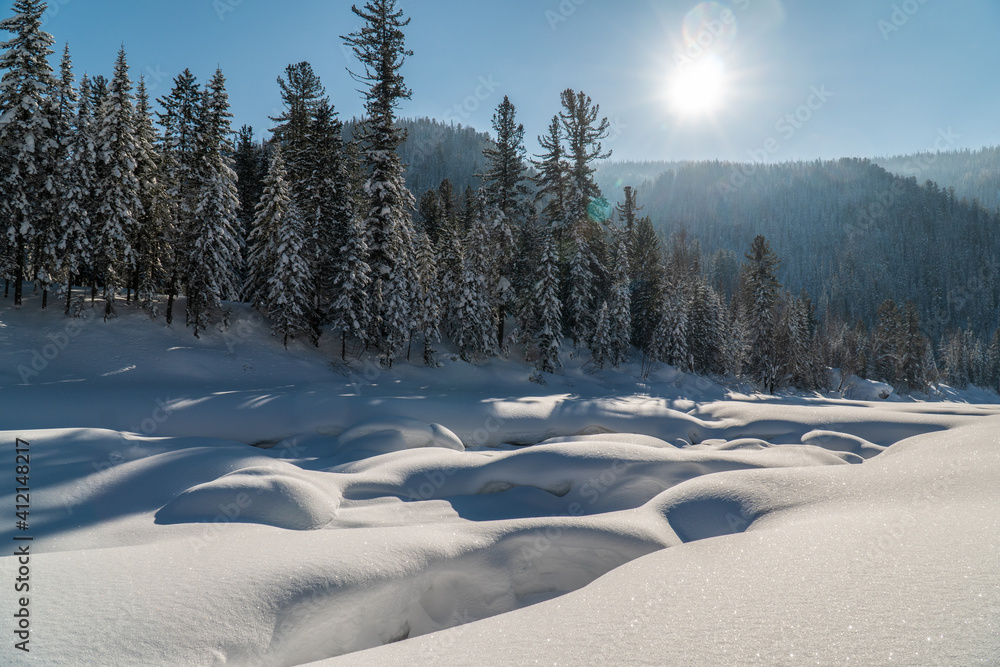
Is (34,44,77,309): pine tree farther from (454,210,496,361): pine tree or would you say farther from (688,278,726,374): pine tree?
(688,278,726,374): pine tree

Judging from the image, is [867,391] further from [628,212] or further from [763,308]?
[628,212]

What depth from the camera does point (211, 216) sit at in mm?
24922

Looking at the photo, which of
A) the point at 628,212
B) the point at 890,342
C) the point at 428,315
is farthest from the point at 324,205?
the point at 890,342

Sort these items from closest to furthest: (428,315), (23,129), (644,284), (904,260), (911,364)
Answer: (23,129) → (428,315) → (644,284) → (911,364) → (904,260)

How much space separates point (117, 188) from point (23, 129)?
17.6ft

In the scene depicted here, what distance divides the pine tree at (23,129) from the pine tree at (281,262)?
34.3 feet

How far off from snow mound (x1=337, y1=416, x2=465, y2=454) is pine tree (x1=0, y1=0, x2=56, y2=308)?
24425 mm

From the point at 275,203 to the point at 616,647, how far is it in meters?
29.9

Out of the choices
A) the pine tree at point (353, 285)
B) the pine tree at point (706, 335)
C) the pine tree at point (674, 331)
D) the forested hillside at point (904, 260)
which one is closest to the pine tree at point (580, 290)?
the pine tree at point (674, 331)

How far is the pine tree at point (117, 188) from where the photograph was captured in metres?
24.0

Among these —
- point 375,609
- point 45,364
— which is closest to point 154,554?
point 375,609

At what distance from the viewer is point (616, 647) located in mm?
2973

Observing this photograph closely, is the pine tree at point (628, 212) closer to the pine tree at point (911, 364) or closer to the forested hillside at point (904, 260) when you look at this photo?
the pine tree at point (911, 364)

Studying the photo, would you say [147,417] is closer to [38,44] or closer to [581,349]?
[38,44]
